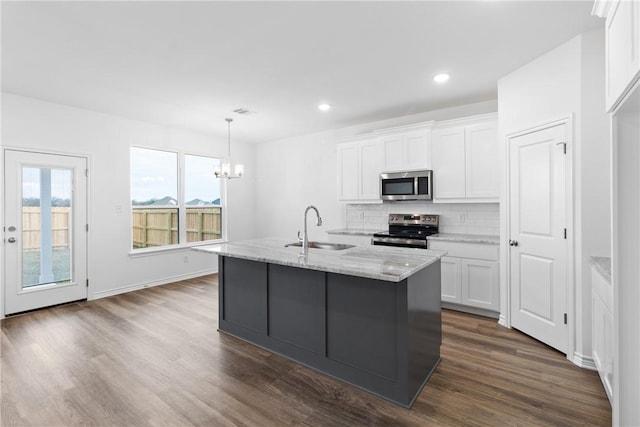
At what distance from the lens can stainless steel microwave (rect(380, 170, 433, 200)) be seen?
4.29 meters

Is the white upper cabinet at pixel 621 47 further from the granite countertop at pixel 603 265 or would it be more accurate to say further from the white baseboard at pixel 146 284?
the white baseboard at pixel 146 284

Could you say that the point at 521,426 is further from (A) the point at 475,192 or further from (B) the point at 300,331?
Result: (A) the point at 475,192

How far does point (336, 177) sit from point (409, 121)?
59.4 inches

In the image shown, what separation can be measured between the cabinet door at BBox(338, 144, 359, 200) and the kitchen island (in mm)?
2224

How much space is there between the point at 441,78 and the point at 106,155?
462cm

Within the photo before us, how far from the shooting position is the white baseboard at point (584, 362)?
255 cm

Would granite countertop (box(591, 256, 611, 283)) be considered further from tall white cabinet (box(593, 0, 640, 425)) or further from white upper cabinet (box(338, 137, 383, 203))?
white upper cabinet (box(338, 137, 383, 203))

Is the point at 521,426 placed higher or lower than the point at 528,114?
lower

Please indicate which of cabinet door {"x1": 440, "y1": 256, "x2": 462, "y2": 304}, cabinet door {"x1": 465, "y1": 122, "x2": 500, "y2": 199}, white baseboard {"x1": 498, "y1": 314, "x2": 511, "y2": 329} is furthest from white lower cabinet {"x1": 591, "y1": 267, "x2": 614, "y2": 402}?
cabinet door {"x1": 465, "y1": 122, "x2": 500, "y2": 199}

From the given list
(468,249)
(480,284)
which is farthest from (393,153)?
(480,284)

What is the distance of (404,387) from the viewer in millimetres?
2104

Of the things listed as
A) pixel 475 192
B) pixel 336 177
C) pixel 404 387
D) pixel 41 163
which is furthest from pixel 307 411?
pixel 41 163

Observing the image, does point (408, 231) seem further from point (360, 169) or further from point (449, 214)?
point (360, 169)

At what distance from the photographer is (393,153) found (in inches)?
182
